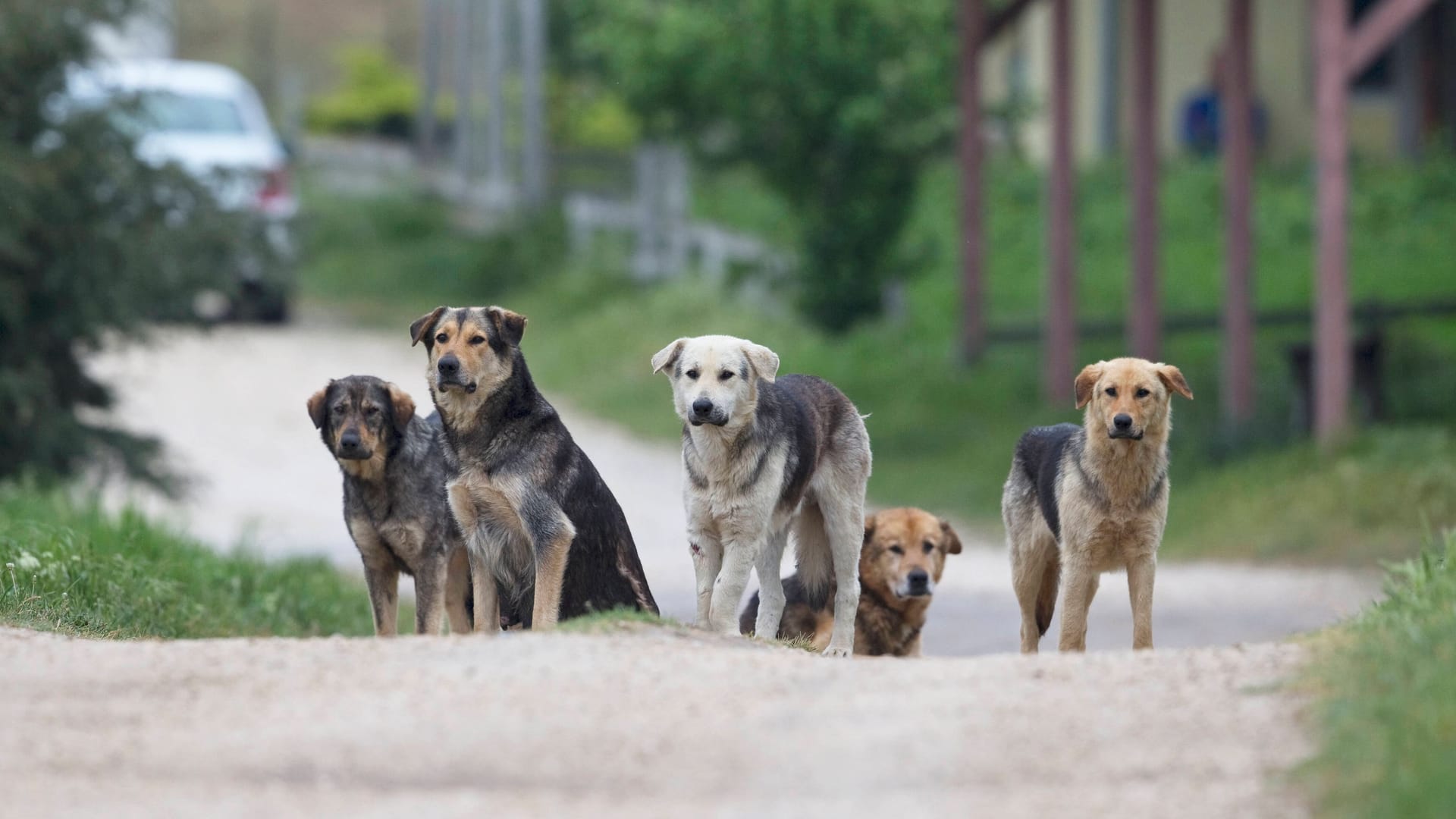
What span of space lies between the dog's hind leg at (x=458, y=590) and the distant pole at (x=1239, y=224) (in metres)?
9.95

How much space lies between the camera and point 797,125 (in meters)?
20.5

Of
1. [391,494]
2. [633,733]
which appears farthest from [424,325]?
[633,733]

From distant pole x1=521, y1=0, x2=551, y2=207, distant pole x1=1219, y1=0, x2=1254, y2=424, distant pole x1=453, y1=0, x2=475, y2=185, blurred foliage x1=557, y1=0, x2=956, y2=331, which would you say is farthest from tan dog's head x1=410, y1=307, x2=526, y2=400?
distant pole x1=453, y1=0, x2=475, y2=185

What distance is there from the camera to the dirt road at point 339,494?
38.3 feet

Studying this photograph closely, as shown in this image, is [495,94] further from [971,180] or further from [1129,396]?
[1129,396]

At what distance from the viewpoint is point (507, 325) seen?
23.4 feet

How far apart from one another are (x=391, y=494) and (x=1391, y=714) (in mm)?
3964

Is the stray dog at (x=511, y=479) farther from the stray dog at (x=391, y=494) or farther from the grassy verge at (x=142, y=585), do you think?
the grassy verge at (x=142, y=585)

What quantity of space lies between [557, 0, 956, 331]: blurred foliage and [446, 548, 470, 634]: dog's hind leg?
12.4m

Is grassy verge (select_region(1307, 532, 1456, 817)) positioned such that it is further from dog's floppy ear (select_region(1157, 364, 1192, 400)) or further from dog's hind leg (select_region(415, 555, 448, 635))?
dog's hind leg (select_region(415, 555, 448, 635))

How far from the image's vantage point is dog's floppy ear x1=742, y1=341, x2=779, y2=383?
702 cm

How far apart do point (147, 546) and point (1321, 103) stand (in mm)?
9066

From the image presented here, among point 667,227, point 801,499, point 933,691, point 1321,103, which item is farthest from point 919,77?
point 933,691

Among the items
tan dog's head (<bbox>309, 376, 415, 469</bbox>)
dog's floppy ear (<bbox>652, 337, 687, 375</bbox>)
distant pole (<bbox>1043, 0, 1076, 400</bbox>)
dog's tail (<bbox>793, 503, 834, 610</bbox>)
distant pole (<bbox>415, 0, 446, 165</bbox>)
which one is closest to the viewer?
dog's floppy ear (<bbox>652, 337, 687, 375</bbox>)
